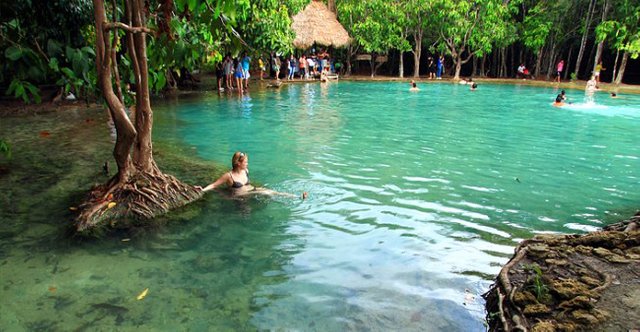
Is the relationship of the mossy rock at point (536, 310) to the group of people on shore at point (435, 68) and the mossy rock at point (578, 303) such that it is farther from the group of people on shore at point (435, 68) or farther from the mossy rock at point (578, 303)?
the group of people on shore at point (435, 68)

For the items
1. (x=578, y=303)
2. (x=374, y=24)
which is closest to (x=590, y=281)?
(x=578, y=303)

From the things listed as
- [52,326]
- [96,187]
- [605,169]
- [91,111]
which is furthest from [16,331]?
[91,111]

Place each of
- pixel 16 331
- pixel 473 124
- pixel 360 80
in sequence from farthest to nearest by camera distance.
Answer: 1. pixel 360 80
2. pixel 473 124
3. pixel 16 331

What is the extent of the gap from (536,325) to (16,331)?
4402 millimetres

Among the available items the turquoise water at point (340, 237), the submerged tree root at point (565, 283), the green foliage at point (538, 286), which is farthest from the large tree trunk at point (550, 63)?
the green foliage at point (538, 286)

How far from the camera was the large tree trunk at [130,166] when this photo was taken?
5885 millimetres

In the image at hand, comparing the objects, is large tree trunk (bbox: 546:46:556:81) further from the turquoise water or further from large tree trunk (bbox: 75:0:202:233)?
large tree trunk (bbox: 75:0:202:233)

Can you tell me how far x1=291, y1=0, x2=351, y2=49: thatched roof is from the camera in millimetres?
30639

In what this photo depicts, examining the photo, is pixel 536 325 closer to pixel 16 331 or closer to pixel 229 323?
pixel 229 323

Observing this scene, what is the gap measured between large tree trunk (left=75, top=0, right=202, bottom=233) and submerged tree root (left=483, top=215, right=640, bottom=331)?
4.64 meters

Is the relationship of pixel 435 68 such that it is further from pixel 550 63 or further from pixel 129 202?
pixel 129 202

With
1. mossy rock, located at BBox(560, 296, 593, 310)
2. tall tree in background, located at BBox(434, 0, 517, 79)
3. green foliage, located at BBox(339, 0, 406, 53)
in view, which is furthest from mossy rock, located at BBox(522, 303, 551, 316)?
green foliage, located at BBox(339, 0, 406, 53)

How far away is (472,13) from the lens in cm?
3023

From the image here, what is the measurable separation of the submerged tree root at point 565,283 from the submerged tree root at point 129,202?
4.56 metres
